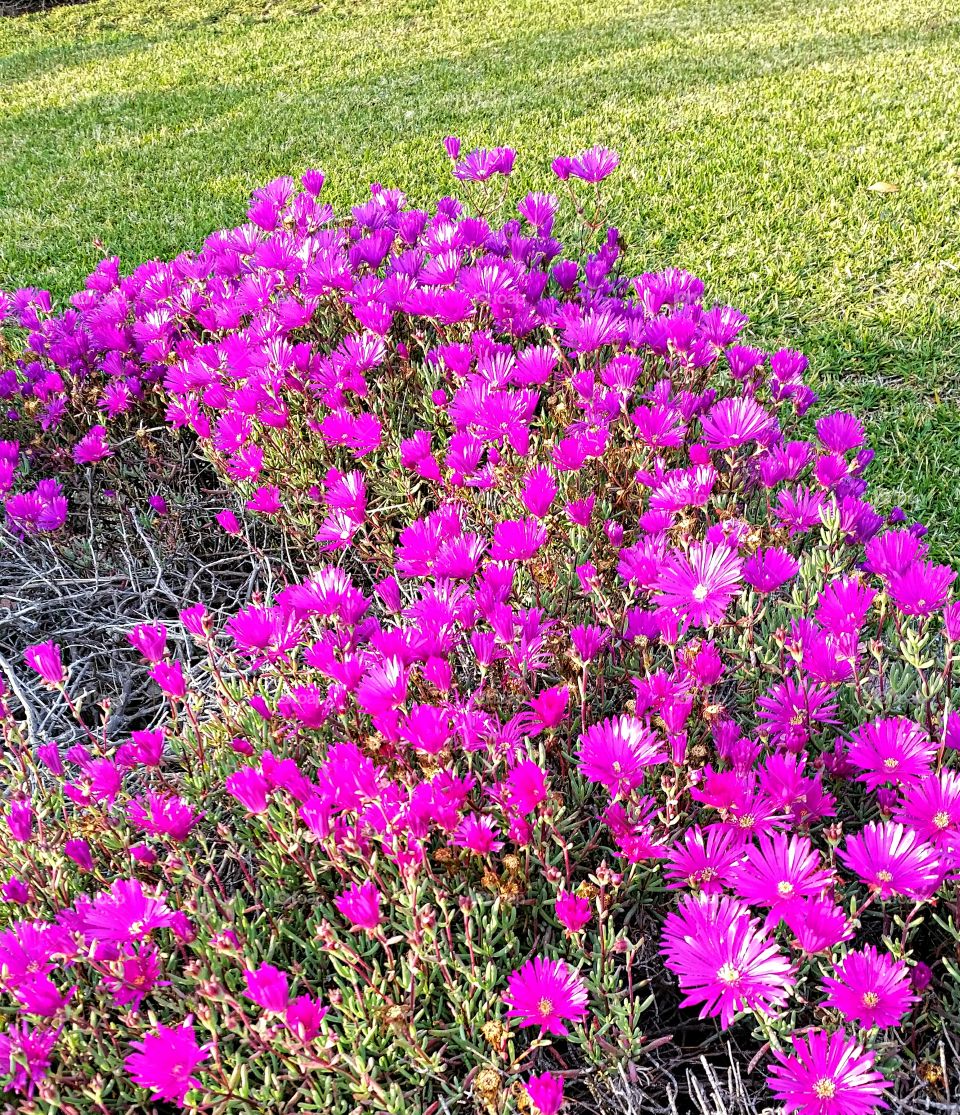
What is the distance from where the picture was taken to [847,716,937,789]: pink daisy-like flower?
1.25 m

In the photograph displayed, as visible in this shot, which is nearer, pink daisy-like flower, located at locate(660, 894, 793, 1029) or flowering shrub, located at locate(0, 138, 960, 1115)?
pink daisy-like flower, located at locate(660, 894, 793, 1029)

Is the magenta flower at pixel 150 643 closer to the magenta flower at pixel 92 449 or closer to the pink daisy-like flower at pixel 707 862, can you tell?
the pink daisy-like flower at pixel 707 862

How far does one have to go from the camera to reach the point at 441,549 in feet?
5.27

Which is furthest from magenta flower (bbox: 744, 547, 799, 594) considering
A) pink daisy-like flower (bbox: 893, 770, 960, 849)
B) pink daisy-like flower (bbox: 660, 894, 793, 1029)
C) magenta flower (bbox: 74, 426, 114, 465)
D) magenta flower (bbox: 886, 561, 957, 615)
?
magenta flower (bbox: 74, 426, 114, 465)

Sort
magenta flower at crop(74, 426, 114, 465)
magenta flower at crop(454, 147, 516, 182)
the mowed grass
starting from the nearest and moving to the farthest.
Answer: magenta flower at crop(74, 426, 114, 465) < magenta flower at crop(454, 147, 516, 182) < the mowed grass

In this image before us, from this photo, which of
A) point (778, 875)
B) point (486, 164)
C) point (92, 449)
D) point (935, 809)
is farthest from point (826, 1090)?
point (486, 164)

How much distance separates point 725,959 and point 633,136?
627 centimetres

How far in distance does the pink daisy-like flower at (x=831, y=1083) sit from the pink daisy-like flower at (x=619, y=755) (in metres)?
0.37

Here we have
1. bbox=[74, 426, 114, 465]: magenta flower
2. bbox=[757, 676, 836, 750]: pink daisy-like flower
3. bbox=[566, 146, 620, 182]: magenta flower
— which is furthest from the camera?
bbox=[566, 146, 620, 182]: magenta flower

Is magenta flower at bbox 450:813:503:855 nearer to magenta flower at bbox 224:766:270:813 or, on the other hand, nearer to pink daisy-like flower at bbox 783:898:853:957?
magenta flower at bbox 224:766:270:813

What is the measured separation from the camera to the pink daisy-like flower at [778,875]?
1119mm

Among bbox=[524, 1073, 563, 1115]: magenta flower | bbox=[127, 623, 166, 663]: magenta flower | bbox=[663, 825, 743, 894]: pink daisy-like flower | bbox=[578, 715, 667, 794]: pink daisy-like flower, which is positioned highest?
bbox=[127, 623, 166, 663]: magenta flower

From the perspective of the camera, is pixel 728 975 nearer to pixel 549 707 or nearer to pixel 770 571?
pixel 549 707

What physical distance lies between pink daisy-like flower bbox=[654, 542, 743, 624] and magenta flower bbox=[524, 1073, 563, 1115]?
65 cm
